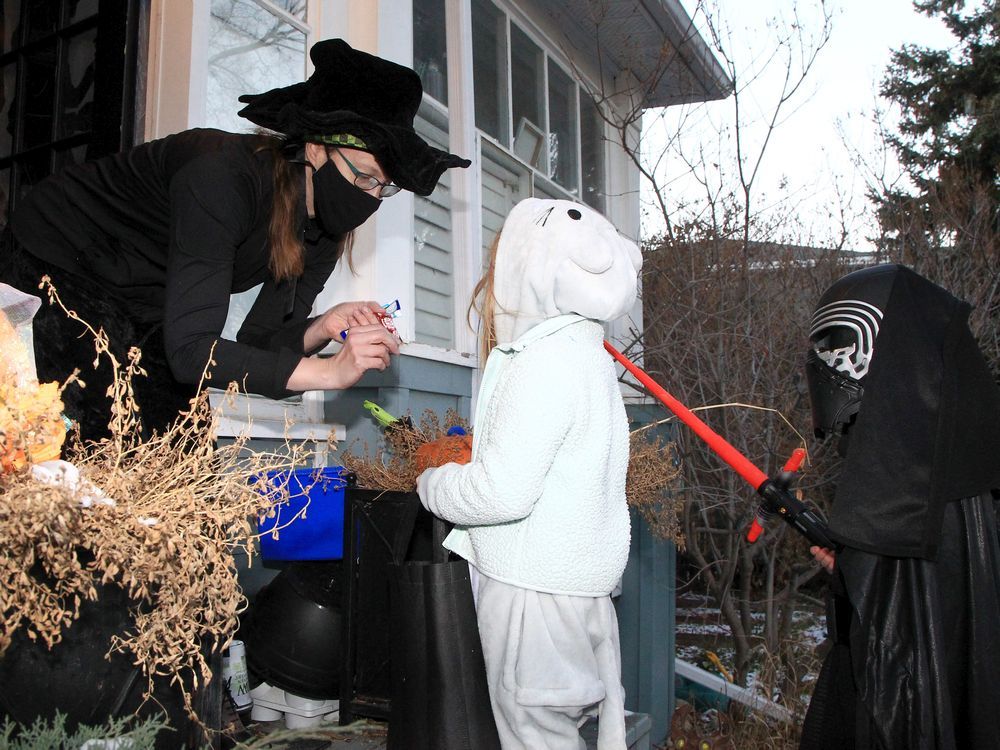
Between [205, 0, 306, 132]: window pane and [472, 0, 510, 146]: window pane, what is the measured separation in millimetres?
1980

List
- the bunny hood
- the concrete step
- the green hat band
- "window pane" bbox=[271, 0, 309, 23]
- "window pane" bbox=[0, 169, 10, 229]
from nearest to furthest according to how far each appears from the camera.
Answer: the bunny hood, the green hat band, the concrete step, "window pane" bbox=[0, 169, 10, 229], "window pane" bbox=[271, 0, 309, 23]

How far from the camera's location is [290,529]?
287 centimetres

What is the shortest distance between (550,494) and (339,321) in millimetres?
736

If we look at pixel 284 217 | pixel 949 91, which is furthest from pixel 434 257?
pixel 949 91

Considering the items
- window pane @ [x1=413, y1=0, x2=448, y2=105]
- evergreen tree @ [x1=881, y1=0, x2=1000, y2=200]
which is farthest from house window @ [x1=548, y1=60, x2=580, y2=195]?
evergreen tree @ [x1=881, y1=0, x2=1000, y2=200]

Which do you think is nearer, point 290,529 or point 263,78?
point 290,529

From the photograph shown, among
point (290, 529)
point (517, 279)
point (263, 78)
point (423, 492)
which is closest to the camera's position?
point (423, 492)

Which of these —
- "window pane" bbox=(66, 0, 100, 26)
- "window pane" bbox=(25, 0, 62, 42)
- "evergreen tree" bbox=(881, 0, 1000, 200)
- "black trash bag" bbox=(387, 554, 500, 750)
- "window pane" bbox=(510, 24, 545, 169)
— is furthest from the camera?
"evergreen tree" bbox=(881, 0, 1000, 200)

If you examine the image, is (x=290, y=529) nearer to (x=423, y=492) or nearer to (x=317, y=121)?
(x=423, y=492)

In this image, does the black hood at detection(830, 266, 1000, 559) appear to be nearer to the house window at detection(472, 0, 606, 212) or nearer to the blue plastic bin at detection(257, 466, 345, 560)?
the blue plastic bin at detection(257, 466, 345, 560)

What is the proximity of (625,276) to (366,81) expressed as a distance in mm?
799

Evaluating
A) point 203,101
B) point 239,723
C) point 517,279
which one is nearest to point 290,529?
point 239,723

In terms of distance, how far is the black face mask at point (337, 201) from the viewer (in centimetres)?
218

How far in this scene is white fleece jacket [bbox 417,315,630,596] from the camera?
6.04 ft
